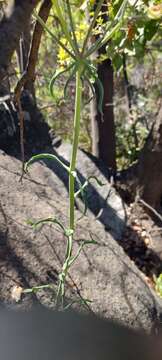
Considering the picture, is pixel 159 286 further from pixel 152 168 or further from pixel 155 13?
pixel 155 13

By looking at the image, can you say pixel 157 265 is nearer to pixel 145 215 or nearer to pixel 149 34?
pixel 145 215

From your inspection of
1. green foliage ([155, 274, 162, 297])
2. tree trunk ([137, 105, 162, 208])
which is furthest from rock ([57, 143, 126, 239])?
green foliage ([155, 274, 162, 297])

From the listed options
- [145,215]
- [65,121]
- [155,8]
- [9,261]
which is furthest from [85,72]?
[65,121]

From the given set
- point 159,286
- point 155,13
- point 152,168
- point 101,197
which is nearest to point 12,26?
point 155,13

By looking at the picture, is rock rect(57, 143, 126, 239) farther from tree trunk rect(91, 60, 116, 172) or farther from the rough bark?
the rough bark

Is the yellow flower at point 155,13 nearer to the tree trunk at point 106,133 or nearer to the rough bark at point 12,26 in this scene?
the rough bark at point 12,26

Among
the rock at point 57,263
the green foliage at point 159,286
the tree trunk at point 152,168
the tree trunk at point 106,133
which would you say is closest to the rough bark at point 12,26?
the rock at point 57,263
